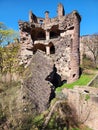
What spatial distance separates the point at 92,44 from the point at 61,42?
1415 centimetres

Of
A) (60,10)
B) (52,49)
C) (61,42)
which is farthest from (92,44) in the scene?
(61,42)

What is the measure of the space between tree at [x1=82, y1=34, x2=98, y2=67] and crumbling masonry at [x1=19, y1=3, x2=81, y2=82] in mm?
9807

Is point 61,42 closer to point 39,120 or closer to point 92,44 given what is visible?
point 39,120

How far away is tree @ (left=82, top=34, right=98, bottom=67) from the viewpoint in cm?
3514

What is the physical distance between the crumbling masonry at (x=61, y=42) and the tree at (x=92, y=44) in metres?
9.81

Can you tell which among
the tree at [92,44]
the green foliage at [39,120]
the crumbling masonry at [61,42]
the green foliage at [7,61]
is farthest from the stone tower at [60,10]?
the green foliage at [39,120]

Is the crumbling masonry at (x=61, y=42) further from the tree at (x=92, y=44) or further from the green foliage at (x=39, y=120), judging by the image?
the tree at (x=92, y=44)

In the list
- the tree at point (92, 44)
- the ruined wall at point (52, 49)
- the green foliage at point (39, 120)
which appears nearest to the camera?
the green foliage at point (39, 120)

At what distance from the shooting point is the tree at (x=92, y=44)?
3514 cm

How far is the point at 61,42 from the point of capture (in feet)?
79.6

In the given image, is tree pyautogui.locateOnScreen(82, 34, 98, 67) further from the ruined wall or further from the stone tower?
the stone tower

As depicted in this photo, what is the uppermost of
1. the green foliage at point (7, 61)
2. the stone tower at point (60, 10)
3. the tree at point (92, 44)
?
the stone tower at point (60, 10)

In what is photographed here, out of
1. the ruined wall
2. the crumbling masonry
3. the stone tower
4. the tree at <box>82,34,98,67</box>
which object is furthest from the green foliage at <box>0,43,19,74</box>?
the tree at <box>82,34,98,67</box>

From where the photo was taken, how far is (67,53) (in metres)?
23.2
